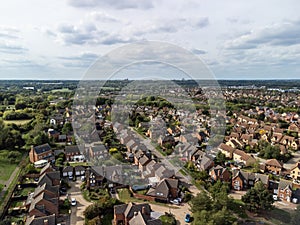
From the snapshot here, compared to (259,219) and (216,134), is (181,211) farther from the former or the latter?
(216,134)

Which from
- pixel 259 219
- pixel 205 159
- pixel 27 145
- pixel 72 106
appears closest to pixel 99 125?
pixel 27 145

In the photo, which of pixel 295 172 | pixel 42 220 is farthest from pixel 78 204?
pixel 295 172

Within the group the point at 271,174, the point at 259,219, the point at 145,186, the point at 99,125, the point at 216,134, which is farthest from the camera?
the point at 99,125

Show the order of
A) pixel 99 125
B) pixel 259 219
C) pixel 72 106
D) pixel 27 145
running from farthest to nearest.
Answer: pixel 72 106 → pixel 99 125 → pixel 27 145 → pixel 259 219

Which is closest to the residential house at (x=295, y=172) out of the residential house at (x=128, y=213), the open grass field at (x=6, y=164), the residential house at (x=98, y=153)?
the residential house at (x=128, y=213)

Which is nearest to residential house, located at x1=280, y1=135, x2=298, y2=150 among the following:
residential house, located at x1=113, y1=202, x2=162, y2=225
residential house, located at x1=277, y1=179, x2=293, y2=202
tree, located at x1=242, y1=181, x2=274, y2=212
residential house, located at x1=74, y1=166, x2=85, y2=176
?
residential house, located at x1=277, y1=179, x2=293, y2=202

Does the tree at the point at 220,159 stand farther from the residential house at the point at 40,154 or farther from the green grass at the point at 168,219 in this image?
the residential house at the point at 40,154

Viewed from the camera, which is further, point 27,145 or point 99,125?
point 99,125
